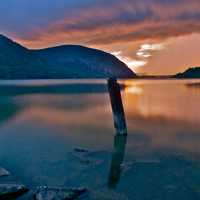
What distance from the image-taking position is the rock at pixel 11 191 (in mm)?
7911

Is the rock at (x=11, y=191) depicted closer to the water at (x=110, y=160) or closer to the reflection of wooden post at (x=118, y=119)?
the water at (x=110, y=160)

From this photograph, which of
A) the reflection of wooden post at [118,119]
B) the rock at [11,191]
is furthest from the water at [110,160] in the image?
the rock at [11,191]

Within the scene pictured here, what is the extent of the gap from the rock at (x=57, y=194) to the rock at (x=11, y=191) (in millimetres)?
656

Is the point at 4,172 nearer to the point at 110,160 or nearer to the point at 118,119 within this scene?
the point at 110,160

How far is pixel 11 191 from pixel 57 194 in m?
1.43

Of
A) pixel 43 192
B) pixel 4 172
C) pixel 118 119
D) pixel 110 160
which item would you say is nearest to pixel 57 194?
pixel 43 192

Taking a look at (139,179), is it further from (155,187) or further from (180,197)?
(180,197)

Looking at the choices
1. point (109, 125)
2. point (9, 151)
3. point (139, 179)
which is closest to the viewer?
point (139, 179)

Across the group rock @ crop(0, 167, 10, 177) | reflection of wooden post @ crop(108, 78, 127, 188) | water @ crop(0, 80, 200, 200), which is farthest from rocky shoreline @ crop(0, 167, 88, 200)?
reflection of wooden post @ crop(108, 78, 127, 188)

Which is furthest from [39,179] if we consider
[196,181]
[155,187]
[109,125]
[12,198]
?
[109,125]

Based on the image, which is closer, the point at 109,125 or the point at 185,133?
the point at 185,133

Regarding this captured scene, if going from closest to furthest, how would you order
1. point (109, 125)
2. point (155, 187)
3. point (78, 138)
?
point (155, 187), point (78, 138), point (109, 125)

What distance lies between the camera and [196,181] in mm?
9469

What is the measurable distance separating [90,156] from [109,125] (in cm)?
901
